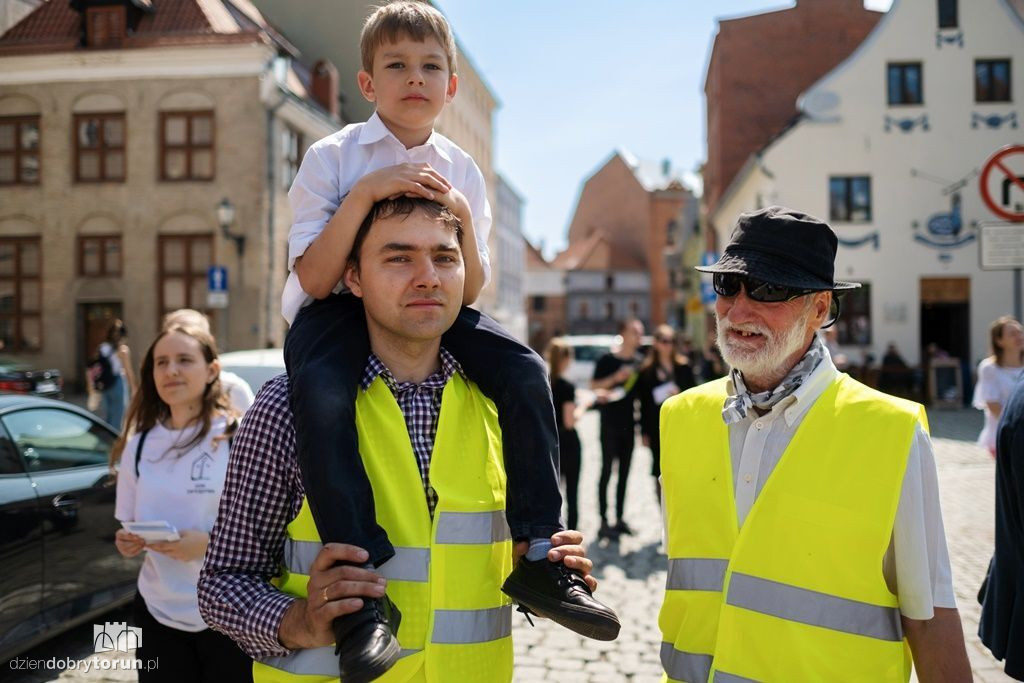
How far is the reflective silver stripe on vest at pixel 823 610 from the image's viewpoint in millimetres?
2158

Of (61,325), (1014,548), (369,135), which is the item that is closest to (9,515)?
(61,325)

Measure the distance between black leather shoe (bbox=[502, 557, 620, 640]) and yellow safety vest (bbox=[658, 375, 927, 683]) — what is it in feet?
1.36

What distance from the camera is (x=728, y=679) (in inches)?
86.4

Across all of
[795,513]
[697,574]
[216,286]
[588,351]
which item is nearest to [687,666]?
[697,574]

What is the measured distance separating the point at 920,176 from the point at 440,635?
1021 inches

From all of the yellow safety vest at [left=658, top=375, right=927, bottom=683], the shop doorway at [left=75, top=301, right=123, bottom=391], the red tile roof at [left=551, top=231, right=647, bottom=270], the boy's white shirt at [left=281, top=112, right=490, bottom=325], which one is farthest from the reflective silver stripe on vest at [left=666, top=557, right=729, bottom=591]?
the red tile roof at [left=551, top=231, right=647, bottom=270]

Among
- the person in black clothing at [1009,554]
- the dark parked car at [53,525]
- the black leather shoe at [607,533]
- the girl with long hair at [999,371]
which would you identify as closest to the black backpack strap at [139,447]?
the dark parked car at [53,525]

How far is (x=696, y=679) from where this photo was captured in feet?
7.52

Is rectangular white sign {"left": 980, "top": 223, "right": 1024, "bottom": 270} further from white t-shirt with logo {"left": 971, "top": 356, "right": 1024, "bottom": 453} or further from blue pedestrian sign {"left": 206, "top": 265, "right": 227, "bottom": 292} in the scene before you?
blue pedestrian sign {"left": 206, "top": 265, "right": 227, "bottom": 292}

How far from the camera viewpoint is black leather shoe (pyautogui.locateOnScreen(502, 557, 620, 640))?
6.57ft

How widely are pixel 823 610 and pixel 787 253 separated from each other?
102cm

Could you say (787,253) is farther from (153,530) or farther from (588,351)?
(588,351)

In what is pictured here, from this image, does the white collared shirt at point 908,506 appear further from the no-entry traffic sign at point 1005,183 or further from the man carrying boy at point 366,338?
the no-entry traffic sign at point 1005,183

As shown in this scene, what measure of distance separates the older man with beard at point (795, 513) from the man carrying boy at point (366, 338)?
45 cm
